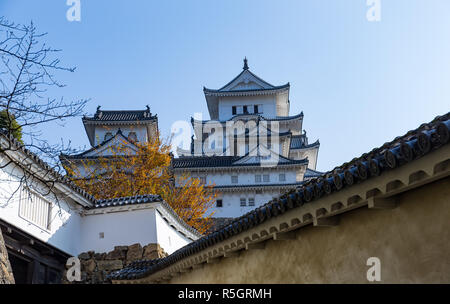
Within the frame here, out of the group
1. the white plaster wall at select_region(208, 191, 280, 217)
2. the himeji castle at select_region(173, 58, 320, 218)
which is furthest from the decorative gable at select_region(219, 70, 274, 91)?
the white plaster wall at select_region(208, 191, 280, 217)

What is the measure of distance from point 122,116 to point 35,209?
90.8 feet

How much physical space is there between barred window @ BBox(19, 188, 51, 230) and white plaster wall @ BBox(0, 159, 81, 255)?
0.12m

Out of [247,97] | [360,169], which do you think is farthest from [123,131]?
[360,169]

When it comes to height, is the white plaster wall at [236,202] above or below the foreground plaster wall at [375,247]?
above

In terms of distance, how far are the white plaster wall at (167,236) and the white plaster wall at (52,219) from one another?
2569mm

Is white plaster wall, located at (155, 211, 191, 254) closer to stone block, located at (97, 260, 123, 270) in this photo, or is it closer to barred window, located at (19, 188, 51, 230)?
A: stone block, located at (97, 260, 123, 270)

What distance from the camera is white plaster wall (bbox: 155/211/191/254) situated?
1515cm

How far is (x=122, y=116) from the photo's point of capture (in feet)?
131

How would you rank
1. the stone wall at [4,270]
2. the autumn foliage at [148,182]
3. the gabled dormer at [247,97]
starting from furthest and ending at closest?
the gabled dormer at [247,97] → the autumn foliage at [148,182] → the stone wall at [4,270]

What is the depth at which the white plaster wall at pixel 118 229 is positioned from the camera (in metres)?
14.8

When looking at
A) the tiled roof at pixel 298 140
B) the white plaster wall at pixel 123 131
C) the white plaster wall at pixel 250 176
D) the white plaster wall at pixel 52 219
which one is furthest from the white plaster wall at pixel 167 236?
the tiled roof at pixel 298 140

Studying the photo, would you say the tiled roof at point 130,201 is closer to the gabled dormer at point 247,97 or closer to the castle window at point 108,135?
the castle window at point 108,135
